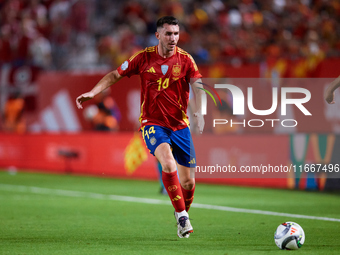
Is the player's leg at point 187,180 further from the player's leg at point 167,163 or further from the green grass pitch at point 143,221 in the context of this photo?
the green grass pitch at point 143,221

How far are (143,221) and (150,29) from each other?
1398 cm

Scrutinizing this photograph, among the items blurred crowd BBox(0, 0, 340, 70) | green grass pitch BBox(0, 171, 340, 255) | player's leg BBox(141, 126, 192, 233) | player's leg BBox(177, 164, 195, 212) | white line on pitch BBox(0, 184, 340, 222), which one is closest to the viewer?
green grass pitch BBox(0, 171, 340, 255)

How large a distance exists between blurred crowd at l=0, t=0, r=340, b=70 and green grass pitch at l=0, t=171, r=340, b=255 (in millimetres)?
5403

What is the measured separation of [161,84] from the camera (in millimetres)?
7938

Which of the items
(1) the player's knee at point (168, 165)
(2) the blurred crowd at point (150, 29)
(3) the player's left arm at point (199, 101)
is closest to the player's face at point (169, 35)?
(3) the player's left arm at point (199, 101)

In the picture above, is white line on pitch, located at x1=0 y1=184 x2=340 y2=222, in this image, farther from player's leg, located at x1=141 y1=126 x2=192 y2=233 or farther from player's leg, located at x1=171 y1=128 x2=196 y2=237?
player's leg, located at x1=141 y1=126 x2=192 y2=233

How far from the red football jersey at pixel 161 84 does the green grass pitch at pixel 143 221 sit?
147 centimetres

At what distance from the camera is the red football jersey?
794 centimetres

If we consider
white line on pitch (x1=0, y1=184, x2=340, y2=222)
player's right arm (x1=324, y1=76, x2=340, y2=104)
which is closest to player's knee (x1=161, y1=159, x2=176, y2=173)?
player's right arm (x1=324, y1=76, x2=340, y2=104)

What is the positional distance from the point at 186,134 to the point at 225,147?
811 cm

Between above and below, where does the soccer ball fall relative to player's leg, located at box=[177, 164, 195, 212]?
below

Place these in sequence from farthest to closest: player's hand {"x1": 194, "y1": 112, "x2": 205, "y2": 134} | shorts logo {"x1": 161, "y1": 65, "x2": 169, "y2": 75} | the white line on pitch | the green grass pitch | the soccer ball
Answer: the white line on pitch → shorts logo {"x1": 161, "y1": 65, "x2": 169, "y2": 75} → player's hand {"x1": 194, "y1": 112, "x2": 205, "y2": 134} → the green grass pitch → the soccer ball

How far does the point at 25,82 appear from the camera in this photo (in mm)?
23266

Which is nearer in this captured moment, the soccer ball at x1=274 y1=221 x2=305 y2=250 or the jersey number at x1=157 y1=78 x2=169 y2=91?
the soccer ball at x1=274 y1=221 x2=305 y2=250
